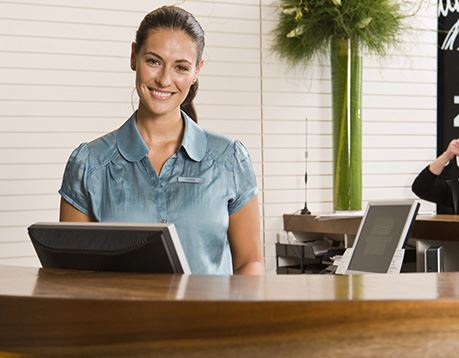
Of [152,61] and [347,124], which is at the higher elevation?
[152,61]

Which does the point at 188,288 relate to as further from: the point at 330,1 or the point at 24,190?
the point at 330,1

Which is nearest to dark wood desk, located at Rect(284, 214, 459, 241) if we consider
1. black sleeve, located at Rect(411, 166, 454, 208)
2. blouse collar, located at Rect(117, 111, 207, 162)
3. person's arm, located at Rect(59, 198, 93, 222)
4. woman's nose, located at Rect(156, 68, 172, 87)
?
black sleeve, located at Rect(411, 166, 454, 208)

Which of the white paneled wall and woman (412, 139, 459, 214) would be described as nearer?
the white paneled wall

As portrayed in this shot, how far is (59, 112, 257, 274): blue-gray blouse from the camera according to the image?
8.48 feet

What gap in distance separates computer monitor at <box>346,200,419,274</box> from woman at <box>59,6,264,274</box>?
0.42m

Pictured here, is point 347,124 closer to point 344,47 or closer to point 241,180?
point 344,47

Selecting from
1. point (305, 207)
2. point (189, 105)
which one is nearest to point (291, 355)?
point (189, 105)

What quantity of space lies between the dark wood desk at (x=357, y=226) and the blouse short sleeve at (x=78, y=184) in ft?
4.33

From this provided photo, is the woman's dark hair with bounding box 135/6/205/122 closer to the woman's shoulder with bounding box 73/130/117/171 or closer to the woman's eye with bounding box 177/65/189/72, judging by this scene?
the woman's eye with bounding box 177/65/189/72

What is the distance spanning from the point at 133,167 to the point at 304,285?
1.27m

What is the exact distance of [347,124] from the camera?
5.00 m

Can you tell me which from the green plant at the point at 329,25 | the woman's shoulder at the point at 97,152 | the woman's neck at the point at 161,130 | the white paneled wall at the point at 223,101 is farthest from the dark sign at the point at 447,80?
the woman's shoulder at the point at 97,152

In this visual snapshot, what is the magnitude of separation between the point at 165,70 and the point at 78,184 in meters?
0.43

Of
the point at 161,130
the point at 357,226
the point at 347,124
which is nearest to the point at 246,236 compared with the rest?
the point at 161,130
